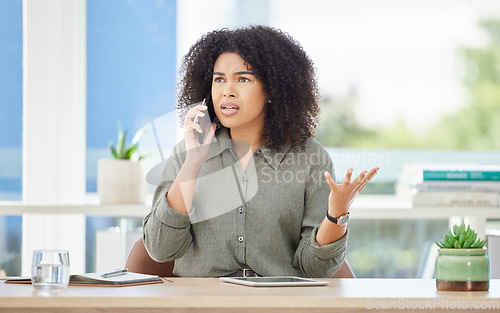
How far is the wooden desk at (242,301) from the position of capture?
1296 millimetres

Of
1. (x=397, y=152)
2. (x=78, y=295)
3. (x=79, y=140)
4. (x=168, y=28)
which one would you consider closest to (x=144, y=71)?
(x=168, y=28)

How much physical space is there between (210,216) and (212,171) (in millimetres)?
156

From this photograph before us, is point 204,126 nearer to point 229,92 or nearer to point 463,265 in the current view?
point 229,92

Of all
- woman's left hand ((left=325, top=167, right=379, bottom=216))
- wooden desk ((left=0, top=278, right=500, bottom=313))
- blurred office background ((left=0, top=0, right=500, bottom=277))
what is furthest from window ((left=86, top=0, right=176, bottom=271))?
wooden desk ((left=0, top=278, right=500, bottom=313))

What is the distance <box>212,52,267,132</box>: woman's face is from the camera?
81.9 inches

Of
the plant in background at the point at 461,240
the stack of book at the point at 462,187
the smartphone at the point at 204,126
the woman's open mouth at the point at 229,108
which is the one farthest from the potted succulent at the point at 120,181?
the plant in background at the point at 461,240

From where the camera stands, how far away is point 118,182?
304cm

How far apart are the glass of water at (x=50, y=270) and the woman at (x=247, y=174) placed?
20.3 inches

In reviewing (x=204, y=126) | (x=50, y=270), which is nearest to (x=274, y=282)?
(x=50, y=270)

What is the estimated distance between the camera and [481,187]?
295 centimetres

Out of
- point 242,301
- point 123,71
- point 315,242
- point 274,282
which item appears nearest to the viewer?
point 242,301

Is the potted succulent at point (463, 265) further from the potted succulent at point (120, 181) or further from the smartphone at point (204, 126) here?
the potted succulent at point (120, 181)

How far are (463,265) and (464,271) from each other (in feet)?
0.04

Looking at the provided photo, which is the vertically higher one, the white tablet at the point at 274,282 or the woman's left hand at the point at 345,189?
the woman's left hand at the point at 345,189
